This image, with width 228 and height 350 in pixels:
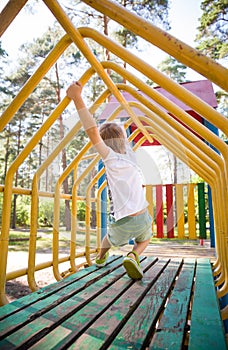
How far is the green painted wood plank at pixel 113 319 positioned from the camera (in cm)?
105

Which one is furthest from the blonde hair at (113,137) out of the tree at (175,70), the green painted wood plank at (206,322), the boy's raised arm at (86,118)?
the tree at (175,70)

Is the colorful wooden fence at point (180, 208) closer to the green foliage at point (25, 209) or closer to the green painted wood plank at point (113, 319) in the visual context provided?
the green foliage at point (25, 209)

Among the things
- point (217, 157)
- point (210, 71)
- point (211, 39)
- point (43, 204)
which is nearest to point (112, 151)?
point (217, 157)

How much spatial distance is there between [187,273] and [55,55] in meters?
1.86

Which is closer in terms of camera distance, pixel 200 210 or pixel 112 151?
pixel 112 151

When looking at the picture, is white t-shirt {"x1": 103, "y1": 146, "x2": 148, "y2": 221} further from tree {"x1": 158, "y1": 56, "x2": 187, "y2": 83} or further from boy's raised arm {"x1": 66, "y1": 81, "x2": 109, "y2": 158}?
tree {"x1": 158, "y1": 56, "x2": 187, "y2": 83}

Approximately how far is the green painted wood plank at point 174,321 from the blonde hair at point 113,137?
40.1 inches

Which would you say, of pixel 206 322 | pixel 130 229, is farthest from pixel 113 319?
pixel 130 229

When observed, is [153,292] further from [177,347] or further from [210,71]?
[210,71]

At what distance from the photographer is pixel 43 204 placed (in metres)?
2.38

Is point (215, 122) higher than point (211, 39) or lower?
lower

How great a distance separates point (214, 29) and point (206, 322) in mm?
15188

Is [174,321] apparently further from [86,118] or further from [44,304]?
[86,118]

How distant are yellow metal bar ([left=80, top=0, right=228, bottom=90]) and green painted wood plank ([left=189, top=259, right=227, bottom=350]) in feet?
2.84
